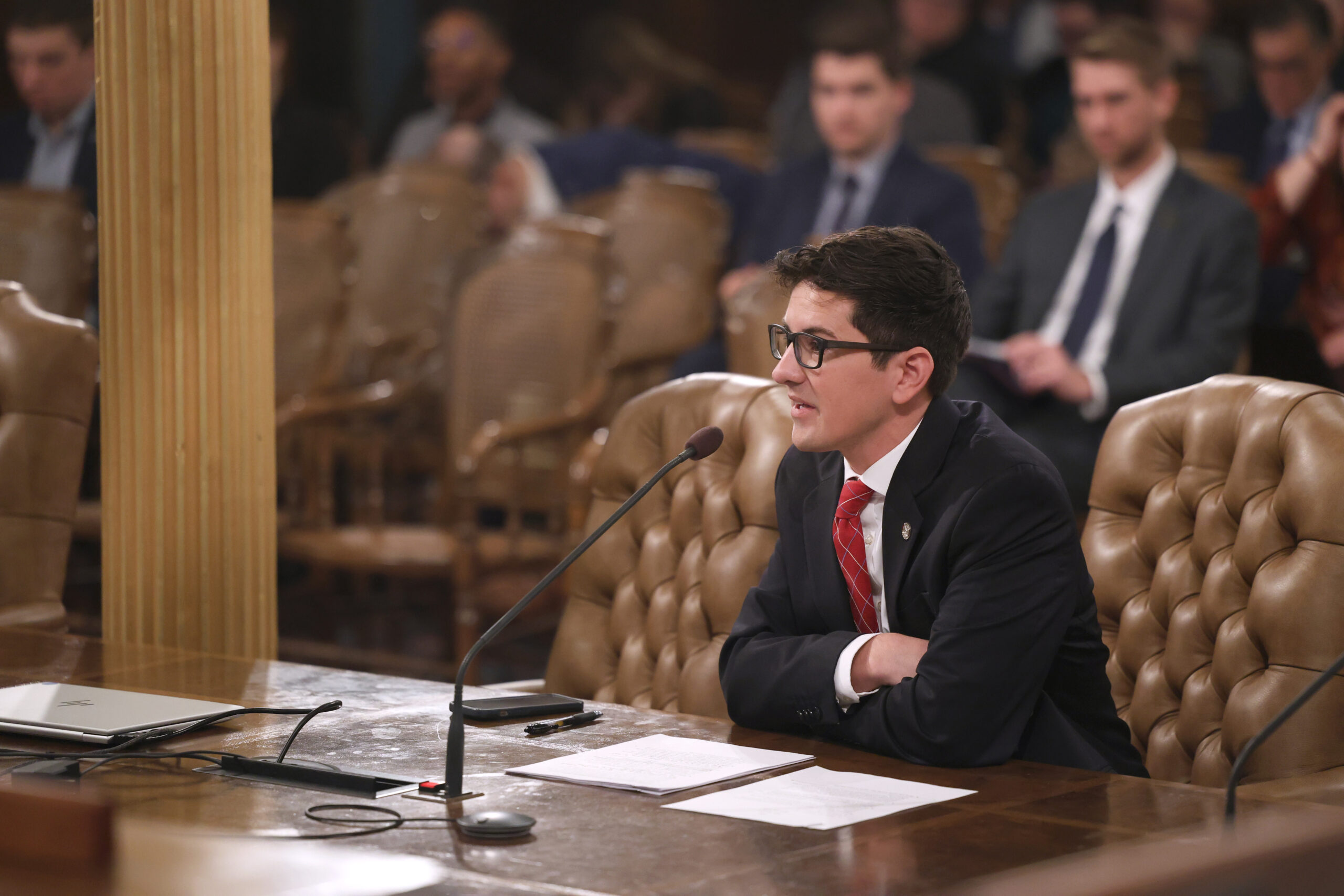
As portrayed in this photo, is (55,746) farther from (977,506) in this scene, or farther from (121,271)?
(977,506)

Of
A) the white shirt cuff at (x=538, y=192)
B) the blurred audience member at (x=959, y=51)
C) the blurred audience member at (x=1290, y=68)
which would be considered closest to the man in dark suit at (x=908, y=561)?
the blurred audience member at (x=1290, y=68)

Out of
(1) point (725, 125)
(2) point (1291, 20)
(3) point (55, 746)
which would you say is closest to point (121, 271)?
(3) point (55, 746)

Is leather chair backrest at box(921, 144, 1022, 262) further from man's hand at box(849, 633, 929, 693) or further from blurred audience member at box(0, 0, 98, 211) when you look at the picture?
man's hand at box(849, 633, 929, 693)

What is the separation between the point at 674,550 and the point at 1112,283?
5.59ft

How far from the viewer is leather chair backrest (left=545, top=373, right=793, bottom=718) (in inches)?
83.2

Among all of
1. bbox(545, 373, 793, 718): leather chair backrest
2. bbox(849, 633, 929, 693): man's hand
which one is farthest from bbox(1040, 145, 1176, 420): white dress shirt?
bbox(849, 633, 929, 693): man's hand

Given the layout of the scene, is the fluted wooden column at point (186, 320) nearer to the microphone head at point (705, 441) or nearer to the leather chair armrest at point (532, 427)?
the microphone head at point (705, 441)

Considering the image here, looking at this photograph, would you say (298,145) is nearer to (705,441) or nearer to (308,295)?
(308,295)

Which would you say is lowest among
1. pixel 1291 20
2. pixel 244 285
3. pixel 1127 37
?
pixel 244 285

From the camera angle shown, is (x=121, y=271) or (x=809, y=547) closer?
(x=809, y=547)

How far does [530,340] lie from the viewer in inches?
163

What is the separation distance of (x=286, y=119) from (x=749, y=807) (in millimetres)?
5592

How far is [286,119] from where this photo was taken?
647 cm

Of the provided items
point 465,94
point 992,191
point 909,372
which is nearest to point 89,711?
point 909,372
